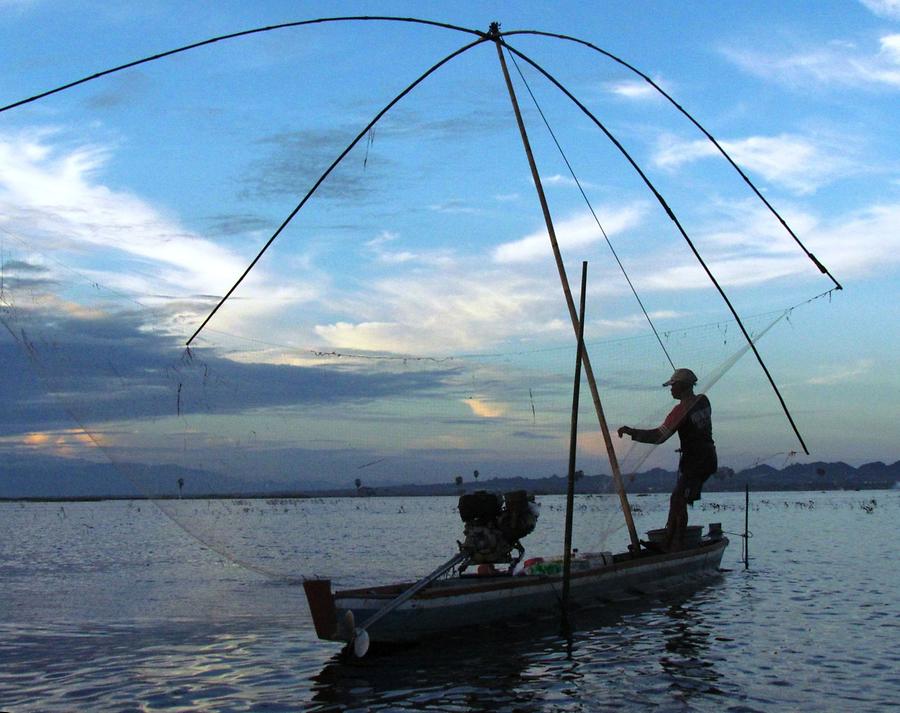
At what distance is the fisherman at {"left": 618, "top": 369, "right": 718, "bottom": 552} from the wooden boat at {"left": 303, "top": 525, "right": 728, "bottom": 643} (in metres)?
1.45

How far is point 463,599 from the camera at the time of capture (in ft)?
46.7

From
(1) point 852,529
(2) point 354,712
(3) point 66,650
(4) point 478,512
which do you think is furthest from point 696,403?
(1) point 852,529

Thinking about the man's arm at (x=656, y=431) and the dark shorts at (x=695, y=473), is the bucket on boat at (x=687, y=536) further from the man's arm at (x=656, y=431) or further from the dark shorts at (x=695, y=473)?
the man's arm at (x=656, y=431)

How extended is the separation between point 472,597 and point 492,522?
158cm

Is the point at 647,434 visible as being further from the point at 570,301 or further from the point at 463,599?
the point at 463,599

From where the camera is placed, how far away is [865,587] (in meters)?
24.3

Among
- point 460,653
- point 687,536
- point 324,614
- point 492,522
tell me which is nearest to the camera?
point 324,614

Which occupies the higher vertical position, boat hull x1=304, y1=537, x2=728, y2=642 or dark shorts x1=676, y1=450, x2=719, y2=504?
dark shorts x1=676, y1=450, x2=719, y2=504

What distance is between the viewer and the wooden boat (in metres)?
13.3

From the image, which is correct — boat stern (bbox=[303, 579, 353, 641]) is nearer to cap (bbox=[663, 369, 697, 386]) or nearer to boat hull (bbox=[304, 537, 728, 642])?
boat hull (bbox=[304, 537, 728, 642])

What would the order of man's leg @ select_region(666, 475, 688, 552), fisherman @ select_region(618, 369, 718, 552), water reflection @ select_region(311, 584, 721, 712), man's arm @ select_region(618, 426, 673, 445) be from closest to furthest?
water reflection @ select_region(311, 584, 721, 712) < man's arm @ select_region(618, 426, 673, 445) < fisherman @ select_region(618, 369, 718, 552) < man's leg @ select_region(666, 475, 688, 552)

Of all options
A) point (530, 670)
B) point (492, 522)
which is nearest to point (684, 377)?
point (492, 522)

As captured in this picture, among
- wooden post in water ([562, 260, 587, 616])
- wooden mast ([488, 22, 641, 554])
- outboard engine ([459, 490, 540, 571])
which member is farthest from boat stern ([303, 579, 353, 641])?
wooden mast ([488, 22, 641, 554])

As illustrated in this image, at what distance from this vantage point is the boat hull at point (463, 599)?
522 inches
